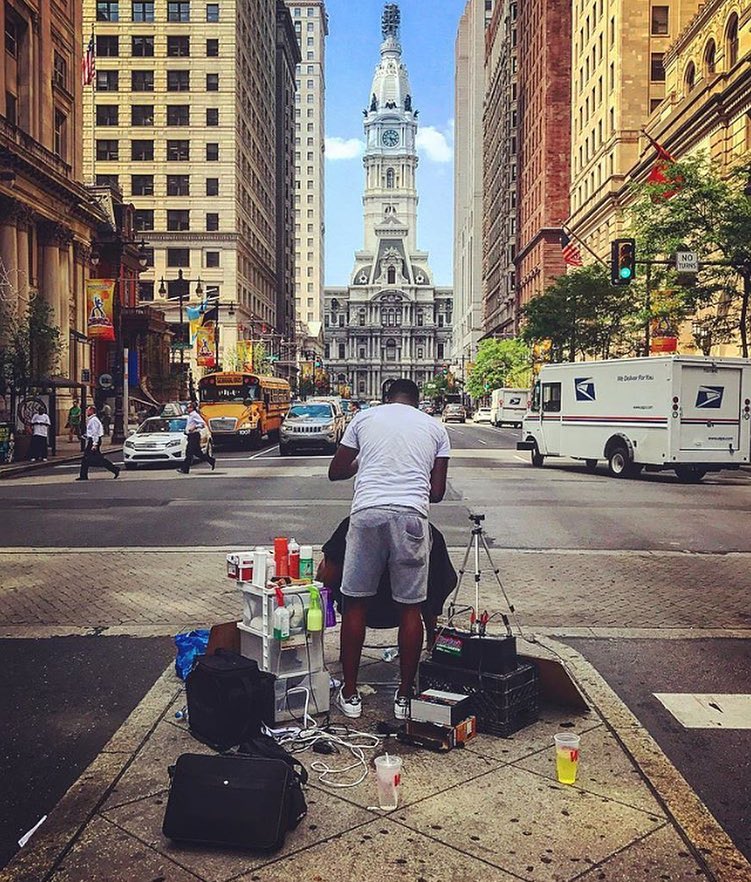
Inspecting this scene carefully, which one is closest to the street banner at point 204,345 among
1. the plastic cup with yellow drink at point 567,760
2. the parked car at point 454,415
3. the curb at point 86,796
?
the parked car at point 454,415

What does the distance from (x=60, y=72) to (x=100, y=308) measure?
1504 centimetres

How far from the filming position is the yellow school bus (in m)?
36.7

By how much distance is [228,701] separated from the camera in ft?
16.3

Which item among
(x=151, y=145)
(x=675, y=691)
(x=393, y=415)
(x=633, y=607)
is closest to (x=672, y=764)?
(x=675, y=691)

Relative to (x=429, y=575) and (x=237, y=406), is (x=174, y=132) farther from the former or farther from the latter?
(x=429, y=575)

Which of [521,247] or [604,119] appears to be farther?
[521,247]

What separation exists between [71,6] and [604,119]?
33.8 m

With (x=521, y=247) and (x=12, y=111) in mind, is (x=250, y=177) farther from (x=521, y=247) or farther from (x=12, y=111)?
(x=12, y=111)

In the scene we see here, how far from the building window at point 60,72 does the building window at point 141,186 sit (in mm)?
31256

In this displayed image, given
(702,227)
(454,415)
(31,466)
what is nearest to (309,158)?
(454,415)

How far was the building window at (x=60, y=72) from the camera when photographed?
1806 inches

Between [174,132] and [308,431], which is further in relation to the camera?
[174,132]

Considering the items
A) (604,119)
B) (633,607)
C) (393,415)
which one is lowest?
(633,607)

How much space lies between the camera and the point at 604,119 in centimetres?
6275
